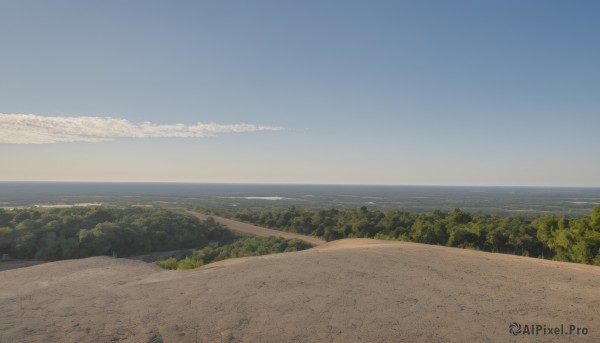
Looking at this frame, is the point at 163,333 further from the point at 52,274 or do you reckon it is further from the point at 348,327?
the point at 52,274

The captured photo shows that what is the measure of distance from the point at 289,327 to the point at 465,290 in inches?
199

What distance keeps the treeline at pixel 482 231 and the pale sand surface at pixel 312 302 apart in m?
12.4

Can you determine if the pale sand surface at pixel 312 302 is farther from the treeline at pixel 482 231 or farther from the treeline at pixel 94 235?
the treeline at pixel 94 235

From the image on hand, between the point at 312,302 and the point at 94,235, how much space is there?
2892 centimetres

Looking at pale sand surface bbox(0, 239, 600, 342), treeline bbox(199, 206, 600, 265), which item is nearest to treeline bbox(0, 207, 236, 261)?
treeline bbox(199, 206, 600, 265)

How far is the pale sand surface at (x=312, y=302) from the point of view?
7.28 meters

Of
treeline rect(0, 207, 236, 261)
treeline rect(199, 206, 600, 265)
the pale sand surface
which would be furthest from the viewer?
treeline rect(0, 207, 236, 261)

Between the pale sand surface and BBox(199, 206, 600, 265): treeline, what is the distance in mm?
12376

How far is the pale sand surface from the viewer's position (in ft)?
23.9

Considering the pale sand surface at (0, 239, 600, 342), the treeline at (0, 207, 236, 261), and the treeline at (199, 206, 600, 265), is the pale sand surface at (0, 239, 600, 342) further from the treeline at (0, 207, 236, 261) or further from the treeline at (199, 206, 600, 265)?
the treeline at (0, 207, 236, 261)

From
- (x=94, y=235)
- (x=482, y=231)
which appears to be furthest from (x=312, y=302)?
(x=94, y=235)

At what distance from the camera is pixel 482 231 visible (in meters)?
29.4

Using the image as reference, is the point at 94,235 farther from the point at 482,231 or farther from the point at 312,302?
the point at 482,231

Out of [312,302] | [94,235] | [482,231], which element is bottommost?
[94,235]
